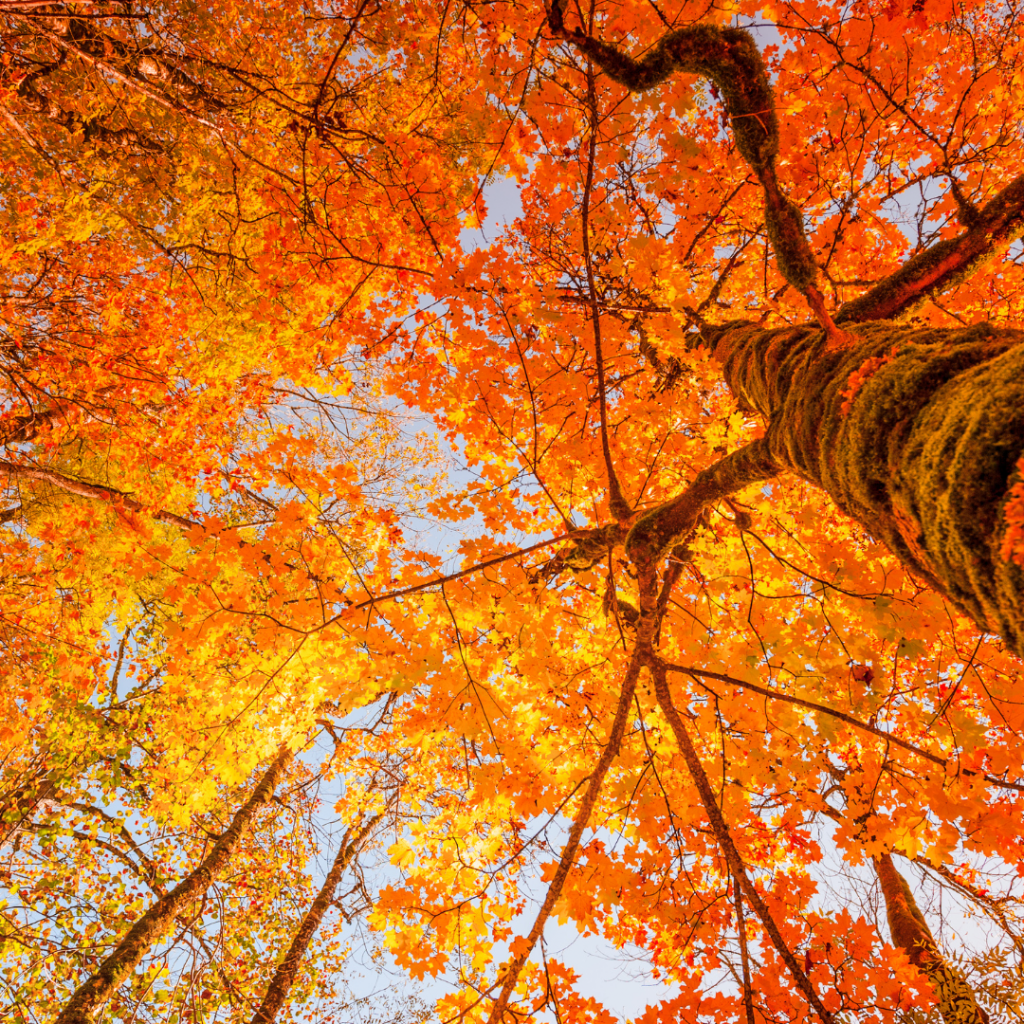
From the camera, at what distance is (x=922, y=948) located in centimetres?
400

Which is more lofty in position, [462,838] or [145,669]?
[145,669]

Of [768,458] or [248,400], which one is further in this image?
[248,400]

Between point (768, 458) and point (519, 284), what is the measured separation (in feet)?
5.99

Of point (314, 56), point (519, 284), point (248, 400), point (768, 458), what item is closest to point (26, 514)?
point (248, 400)

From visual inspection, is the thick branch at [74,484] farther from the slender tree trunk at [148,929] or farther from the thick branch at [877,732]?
the thick branch at [877,732]

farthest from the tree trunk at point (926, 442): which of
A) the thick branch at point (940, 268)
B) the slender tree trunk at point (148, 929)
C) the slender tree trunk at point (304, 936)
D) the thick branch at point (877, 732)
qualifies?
the slender tree trunk at point (148, 929)

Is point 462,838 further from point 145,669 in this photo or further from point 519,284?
point 145,669

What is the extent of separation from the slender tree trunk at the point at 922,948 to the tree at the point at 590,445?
26 mm

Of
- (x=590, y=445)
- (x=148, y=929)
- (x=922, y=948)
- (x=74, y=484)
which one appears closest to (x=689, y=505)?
(x=590, y=445)

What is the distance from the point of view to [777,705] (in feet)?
9.97

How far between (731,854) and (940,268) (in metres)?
2.96

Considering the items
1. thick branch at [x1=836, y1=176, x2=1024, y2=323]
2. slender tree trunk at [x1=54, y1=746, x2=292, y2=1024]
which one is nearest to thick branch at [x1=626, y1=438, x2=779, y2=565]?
thick branch at [x1=836, y1=176, x2=1024, y2=323]

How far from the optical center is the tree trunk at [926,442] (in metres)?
0.85

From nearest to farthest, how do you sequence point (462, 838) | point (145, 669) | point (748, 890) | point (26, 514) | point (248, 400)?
point (748, 890)
point (462, 838)
point (26, 514)
point (248, 400)
point (145, 669)
